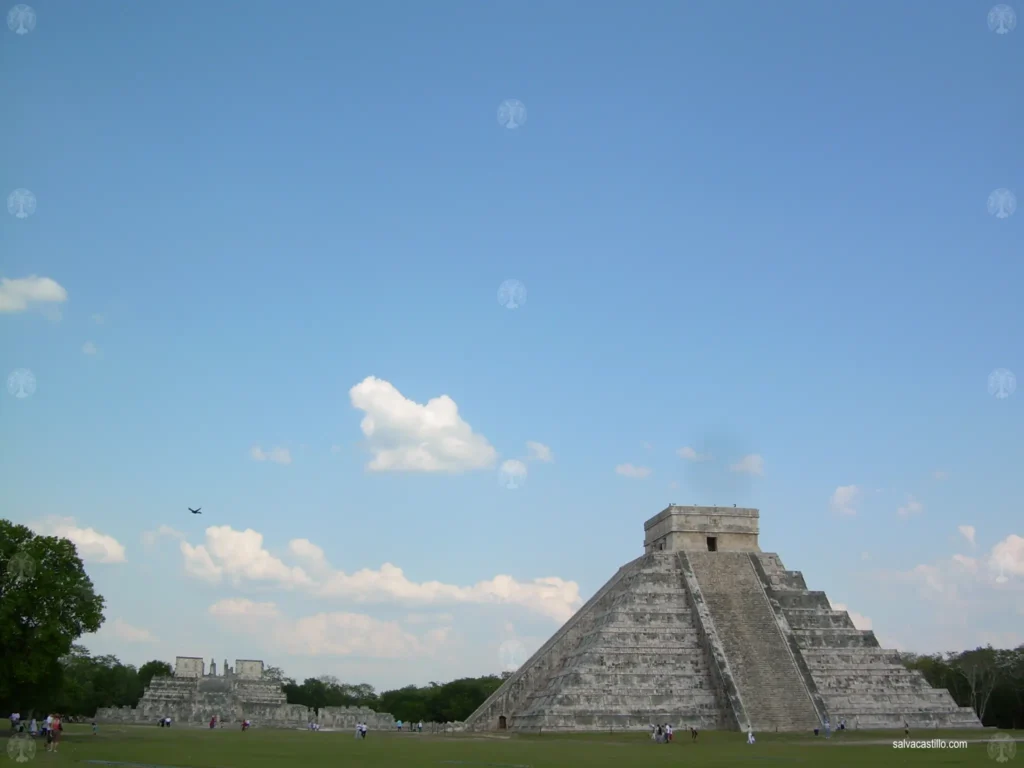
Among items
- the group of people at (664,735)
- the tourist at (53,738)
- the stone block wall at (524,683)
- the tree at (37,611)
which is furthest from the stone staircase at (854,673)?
the tree at (37,611)

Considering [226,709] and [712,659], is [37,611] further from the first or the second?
[712,659]

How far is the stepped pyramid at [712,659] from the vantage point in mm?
35750

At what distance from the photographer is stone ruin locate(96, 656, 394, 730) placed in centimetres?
5212

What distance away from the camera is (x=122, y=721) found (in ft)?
177

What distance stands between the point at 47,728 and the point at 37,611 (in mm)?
4759

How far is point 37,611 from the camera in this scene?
3175 centimetres

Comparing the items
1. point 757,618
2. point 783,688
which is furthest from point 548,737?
A: point 757,618

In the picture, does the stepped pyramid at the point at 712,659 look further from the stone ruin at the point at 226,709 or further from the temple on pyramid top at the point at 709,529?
the stone ruin at the point at 226,709

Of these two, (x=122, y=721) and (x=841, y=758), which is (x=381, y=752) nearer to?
(x=841, y=758)

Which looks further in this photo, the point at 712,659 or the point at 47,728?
the point at 712,659

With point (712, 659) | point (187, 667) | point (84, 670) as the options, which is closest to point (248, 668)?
point (187, 667)

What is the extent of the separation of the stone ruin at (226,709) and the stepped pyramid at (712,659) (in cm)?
1256

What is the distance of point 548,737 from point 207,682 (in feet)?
110

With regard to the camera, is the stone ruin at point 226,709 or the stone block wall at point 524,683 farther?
the stone ruin at point 226,709
